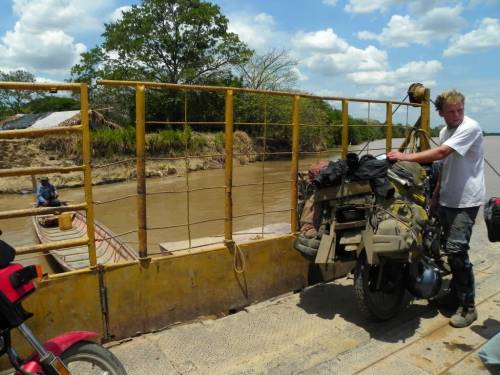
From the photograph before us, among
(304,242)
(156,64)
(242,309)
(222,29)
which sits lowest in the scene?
(242,309)

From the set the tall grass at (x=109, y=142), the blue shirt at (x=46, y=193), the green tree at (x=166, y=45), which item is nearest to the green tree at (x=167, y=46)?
the green tree at (x=166, y=45)

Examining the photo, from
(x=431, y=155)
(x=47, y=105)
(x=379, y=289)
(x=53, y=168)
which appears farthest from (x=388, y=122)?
(x=47, y=105)

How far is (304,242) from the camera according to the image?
12.7 feet

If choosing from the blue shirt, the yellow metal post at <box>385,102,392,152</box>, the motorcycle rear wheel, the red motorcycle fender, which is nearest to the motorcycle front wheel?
the red motorcycle fender

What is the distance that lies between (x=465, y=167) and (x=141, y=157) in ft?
9.21

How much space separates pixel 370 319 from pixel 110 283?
7.45 feet

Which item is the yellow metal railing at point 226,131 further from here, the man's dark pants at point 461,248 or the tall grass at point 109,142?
the tall grass at point 109,142

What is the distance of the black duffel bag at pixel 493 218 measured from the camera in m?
3.54

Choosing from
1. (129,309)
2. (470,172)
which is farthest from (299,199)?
(129,309)

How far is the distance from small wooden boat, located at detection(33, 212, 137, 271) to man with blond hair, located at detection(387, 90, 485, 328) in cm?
298

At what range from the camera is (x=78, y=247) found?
5.96m

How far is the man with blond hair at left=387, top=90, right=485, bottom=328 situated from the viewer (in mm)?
3746

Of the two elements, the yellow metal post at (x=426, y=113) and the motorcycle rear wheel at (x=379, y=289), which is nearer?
the motorcycle rear wheel at (x=379, y=289)

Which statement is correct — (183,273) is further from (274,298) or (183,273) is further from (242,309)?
(274,298)
